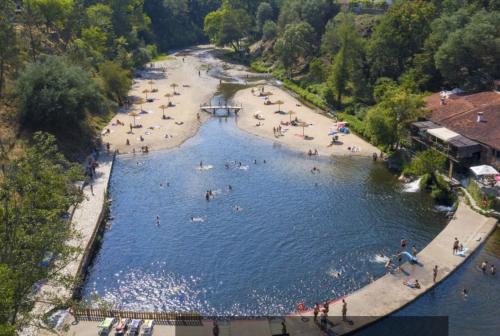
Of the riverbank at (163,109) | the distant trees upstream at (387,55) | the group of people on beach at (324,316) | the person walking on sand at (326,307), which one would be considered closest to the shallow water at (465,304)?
the group of people on beach at (324,316)

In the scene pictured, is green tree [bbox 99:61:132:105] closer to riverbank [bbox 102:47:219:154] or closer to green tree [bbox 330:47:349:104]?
riverbank [bbox 102:47:219:154]

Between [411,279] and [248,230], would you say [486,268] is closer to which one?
[411,279]

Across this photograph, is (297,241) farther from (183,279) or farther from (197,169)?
(197,169)

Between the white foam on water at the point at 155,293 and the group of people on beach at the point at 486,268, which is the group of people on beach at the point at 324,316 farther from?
the group of people on beach at the point at 486,268

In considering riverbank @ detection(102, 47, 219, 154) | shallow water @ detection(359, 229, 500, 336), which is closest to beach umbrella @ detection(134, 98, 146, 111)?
riverbank @ detection(102, 47, 219, 154)

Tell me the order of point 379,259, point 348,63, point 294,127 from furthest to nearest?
point 348,63, point 294,127, point 379,259

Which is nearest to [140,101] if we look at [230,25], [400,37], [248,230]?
[400,37]

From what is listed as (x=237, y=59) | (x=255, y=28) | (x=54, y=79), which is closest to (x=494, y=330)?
(x=54, y=79)

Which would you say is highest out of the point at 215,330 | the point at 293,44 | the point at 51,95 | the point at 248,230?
the point at 293,44
